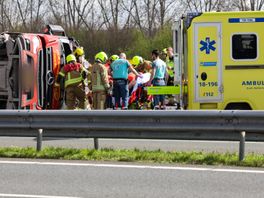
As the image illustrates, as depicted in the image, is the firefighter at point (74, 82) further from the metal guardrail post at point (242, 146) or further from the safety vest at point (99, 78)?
the metal guardrail post at point (242, 146)

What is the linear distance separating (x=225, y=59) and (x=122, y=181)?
5797 millimetres

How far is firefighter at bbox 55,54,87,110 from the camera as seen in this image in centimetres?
1490

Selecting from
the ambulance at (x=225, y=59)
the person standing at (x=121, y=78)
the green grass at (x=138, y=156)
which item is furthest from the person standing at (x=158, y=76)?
the green grass at (x=138, y=156)

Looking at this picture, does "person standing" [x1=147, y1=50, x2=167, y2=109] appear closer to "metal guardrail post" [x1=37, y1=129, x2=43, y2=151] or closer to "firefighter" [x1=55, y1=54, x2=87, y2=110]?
"firefighter" [x1=55, y1=54, x2=87, y2=110]

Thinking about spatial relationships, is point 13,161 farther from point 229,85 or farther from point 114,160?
point 229,85

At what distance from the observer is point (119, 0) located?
55.3 meters

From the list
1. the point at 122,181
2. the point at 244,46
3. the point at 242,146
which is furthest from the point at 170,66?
the point at 122,181

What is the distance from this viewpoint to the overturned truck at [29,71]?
15.1 meters

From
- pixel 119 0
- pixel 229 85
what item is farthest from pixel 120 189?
pixel 119 0

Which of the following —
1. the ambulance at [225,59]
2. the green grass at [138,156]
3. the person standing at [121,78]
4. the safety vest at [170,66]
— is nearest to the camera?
the green grass at [138,156]

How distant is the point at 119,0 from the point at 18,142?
43729 mm

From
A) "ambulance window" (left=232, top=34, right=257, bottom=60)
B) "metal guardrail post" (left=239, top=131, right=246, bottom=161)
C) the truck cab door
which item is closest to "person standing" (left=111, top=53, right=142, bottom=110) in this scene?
the truck cab door

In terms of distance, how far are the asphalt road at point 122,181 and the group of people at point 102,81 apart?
5.44 metres

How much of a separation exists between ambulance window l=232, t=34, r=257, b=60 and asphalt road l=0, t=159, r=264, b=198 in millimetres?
4712
